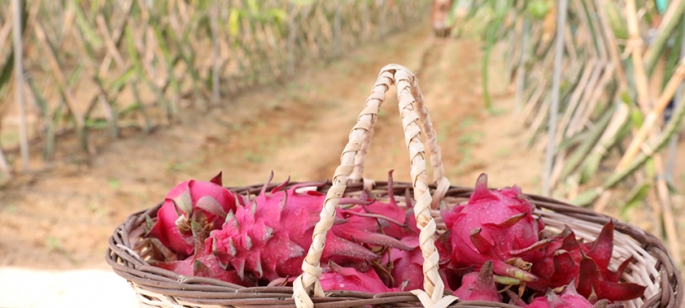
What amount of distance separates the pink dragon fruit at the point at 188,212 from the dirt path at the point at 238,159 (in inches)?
24.6

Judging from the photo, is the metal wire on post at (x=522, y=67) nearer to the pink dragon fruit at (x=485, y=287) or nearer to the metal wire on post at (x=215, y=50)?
the metal wire on post at (x=215, y=50)

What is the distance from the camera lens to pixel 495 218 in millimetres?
658

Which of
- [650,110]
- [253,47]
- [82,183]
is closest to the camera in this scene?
[650,110]

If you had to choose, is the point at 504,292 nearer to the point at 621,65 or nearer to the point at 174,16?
the point at 621,65

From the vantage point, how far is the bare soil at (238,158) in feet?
6.82

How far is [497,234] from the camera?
65cm

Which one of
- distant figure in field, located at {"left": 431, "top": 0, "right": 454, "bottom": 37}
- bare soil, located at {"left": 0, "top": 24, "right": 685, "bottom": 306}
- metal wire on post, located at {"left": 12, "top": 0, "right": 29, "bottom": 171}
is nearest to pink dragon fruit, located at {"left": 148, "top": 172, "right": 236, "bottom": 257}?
bare soil, located at {"left": 0, "top": 24, "right": 685, "bottom": 306}

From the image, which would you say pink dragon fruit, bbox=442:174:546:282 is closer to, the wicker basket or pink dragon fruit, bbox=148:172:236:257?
the wicker basket

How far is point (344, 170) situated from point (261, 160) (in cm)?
253

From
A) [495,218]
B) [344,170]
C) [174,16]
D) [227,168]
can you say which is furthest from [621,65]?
[174,16]

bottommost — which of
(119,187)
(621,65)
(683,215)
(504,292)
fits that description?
(683,215)

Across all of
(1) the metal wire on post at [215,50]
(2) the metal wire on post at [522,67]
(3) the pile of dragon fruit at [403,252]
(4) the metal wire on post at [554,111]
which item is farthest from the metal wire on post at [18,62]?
(2) the metal wire on post at [522,67]

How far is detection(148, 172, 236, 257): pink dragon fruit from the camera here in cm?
71

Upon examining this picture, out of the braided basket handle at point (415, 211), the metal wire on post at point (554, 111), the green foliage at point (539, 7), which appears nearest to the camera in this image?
the braided basket handle at point (415, 211)
